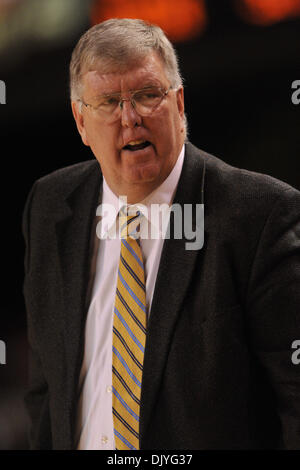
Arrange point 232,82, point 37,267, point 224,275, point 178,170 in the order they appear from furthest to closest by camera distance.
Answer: point 232,82 < point 37,267 < point 178,170 < point 224,275

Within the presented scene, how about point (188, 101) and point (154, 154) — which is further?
point (188, 101)

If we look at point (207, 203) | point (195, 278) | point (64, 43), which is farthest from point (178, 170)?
point (64, 43)

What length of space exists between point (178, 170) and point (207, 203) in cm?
9

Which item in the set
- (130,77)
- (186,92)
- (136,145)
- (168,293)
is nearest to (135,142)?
(136,145)

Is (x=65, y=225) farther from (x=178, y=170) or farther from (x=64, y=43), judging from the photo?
(x=64, y=43)

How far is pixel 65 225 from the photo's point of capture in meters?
1.43

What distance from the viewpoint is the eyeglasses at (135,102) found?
1.23 meters

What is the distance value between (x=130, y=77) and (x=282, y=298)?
463 millimetres

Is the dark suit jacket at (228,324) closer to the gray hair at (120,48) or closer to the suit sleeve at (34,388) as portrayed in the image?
the gray hair at (120,48)

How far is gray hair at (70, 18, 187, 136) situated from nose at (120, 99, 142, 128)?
0.20 ft

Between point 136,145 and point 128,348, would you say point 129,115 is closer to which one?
point 136,145

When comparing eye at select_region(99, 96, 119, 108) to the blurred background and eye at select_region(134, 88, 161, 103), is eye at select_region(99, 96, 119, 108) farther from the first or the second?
the blurred background

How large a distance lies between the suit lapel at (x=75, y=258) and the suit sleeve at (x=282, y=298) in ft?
1.12

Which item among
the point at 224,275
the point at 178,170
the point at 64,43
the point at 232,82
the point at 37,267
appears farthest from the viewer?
the point at 64,43
